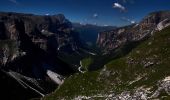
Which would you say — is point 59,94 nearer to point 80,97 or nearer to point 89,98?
point 80,97

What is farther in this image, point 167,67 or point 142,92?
point 167,67

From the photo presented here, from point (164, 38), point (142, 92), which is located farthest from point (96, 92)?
point (164, 38)

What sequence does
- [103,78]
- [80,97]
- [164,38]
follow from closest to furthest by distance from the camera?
[80,97], [103,78], [164,38]

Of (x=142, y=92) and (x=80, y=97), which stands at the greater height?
(x=142, y=92)

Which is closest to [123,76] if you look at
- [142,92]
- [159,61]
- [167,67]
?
[159,61]

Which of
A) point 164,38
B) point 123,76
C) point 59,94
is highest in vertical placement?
point 164,38

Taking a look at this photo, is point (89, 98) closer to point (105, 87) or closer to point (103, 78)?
point (105, 87)

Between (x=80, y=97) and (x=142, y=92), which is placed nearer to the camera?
(x=142, y=92)

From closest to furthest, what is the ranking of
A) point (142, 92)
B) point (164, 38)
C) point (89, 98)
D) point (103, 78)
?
point (142, 92)
point (89, 98)
point (103, 78)
point (164, 38)

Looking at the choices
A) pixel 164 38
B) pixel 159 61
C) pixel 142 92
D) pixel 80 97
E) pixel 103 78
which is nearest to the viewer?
pixel 142 92
